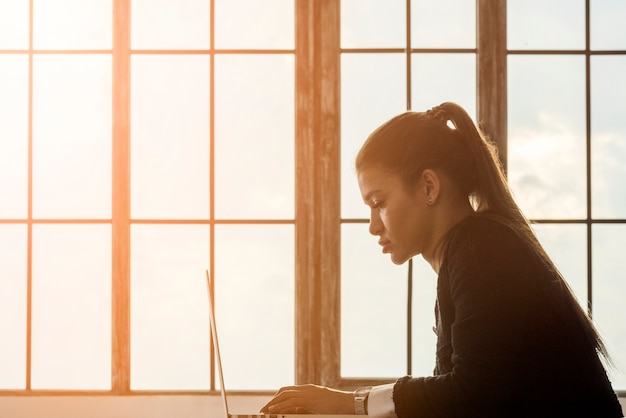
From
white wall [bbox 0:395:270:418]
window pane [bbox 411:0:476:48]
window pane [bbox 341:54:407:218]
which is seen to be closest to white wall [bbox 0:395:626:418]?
white wall [bbox 0:395:270:418]

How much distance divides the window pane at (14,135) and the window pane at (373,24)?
119cm

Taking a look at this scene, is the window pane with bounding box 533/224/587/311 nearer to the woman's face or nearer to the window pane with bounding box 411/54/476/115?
the window pane with bounding box 411/54/476/115

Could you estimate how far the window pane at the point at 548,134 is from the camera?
9.57 feet

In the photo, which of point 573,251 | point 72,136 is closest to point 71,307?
point 72,136

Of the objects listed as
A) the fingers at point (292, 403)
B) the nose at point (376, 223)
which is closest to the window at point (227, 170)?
the nose at point (376, 223)

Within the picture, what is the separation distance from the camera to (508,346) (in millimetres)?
1143

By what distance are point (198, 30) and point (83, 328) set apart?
1.17 metres

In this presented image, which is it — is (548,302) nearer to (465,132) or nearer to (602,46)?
(465,132)

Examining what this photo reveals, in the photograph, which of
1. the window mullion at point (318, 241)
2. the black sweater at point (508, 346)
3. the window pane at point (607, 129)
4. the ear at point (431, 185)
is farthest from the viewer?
the window pane at point (607, 129)

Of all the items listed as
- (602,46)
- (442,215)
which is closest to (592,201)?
(602,46)

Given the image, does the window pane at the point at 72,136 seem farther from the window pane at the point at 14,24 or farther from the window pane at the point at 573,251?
the window pane at the point at 573,251

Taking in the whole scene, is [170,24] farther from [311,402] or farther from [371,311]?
[311,402]

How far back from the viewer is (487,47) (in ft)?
9.52

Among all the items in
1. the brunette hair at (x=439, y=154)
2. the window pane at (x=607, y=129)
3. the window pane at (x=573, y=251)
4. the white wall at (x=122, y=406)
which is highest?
the window pane at (x=607, y=129)
